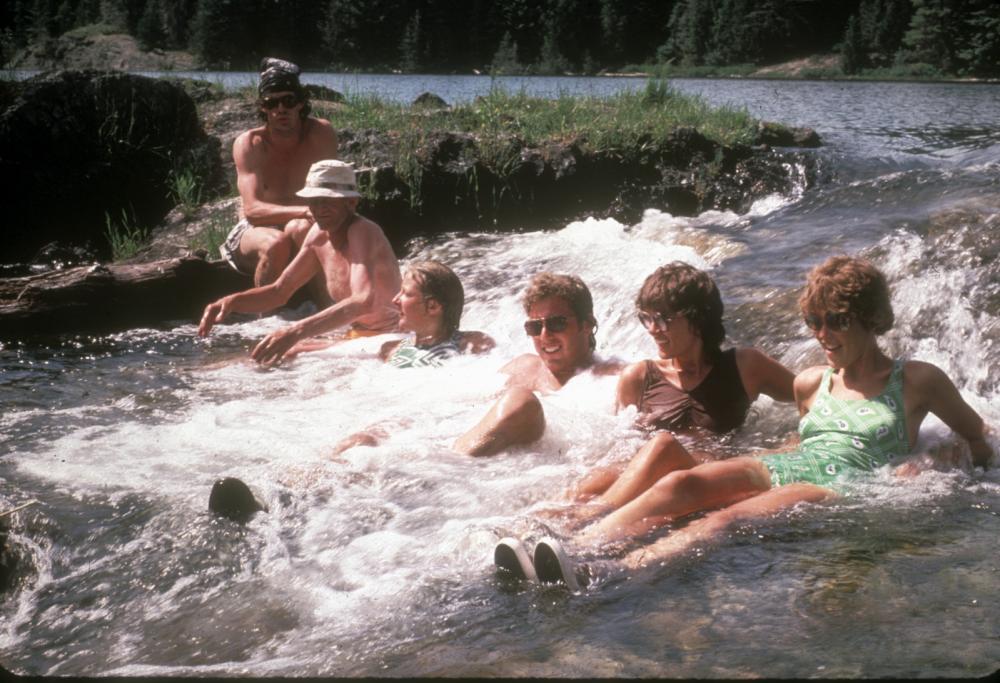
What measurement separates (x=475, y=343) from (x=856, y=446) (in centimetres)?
250

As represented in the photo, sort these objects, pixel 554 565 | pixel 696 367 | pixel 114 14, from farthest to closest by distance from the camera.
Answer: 1. pixel 114 14
2. pixel 696 367
3. pixel 554 565

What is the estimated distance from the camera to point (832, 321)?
4426mm

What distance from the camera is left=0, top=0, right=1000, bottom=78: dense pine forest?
10.8 metres

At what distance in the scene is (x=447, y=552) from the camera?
3928 mm

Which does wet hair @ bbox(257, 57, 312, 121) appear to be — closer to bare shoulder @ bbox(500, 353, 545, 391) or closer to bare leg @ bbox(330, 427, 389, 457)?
bare shoulder @ bbox(500, 353, 545, 391)

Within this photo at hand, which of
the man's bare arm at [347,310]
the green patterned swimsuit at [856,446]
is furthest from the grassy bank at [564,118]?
the green patterned swimsuit at [856,446]

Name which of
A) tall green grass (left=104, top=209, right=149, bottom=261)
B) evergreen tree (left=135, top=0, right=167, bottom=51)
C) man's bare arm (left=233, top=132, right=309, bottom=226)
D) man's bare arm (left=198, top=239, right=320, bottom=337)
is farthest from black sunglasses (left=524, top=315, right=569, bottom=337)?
evergreen tree (left=135, top=0, right=167, bottom=51)

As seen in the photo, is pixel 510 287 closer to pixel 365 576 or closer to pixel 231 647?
pixel 365 576

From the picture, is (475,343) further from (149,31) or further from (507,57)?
(507,57)

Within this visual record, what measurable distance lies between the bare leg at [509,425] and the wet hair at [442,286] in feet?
4.00

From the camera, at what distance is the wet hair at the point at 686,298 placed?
4.84 meters

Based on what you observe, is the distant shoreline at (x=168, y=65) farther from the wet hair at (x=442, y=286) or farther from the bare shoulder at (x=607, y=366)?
the bare shoulder at (x=607, y=366)

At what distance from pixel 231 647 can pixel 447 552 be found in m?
0.93

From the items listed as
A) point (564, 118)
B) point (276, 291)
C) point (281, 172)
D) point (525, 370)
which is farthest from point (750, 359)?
point (564, 118)
